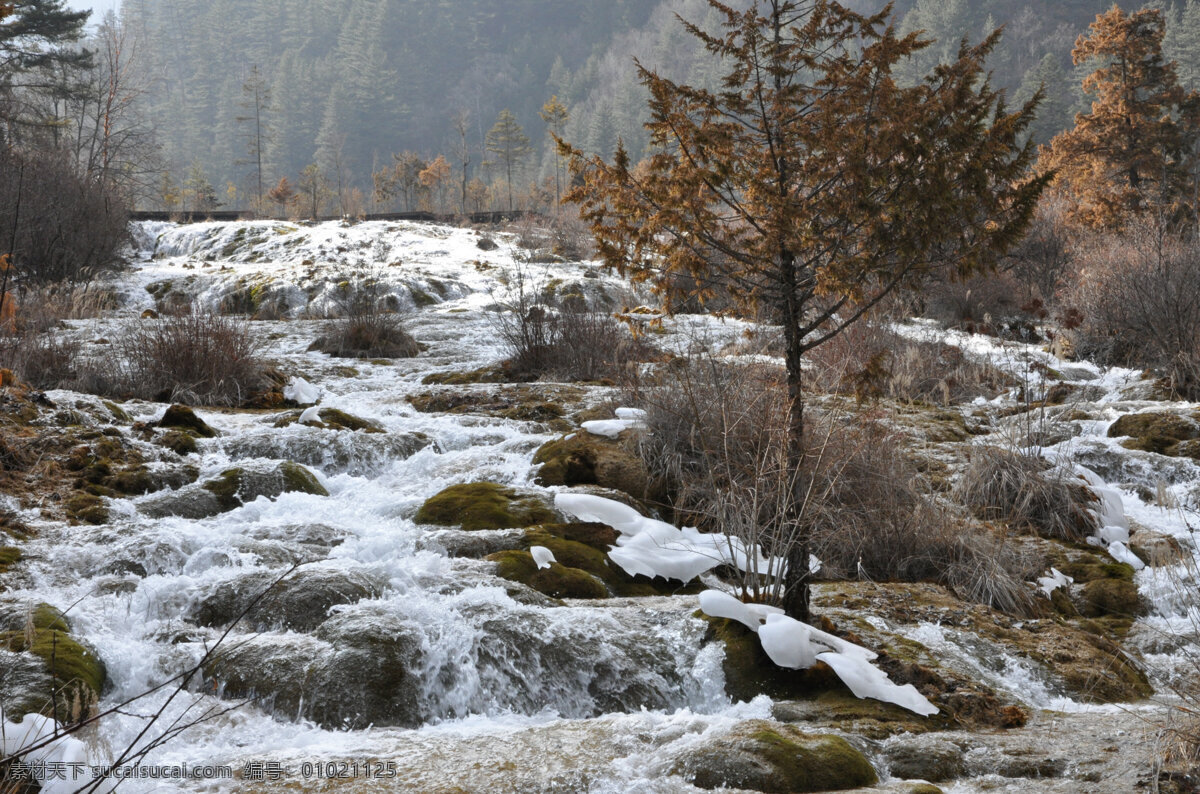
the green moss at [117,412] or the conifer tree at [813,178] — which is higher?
the conifer tree at [813,178]

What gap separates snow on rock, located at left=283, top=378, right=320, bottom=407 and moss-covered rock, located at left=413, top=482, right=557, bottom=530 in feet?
12.4

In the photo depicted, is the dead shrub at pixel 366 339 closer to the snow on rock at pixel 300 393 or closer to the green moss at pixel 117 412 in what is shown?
the snow on rock at pixel 300 393

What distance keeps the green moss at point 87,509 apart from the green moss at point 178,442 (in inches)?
47.8

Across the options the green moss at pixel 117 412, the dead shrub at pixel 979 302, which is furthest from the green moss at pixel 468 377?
the dead shrub at pixel 979 302

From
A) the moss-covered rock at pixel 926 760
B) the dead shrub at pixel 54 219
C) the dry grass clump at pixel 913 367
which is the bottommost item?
the moss-covered rock at pixel 926 760

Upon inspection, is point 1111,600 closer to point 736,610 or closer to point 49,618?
point 736,610

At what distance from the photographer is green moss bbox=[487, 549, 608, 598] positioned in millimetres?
4285

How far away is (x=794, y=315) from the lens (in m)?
3.84

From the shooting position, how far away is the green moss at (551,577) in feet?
14.1

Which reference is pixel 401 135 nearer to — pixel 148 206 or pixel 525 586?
pixel 148 206

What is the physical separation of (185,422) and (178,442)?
1.82ft

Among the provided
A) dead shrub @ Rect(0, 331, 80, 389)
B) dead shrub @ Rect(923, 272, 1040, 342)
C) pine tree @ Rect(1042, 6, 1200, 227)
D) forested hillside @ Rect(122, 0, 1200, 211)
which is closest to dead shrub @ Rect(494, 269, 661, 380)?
dead shrub @ Rect(0, 331, 80, 389)

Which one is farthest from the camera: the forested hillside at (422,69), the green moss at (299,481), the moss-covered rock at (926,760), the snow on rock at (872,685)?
the forested hillside at (422,69)

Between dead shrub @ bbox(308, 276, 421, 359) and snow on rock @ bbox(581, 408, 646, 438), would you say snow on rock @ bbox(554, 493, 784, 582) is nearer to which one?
snow on rock @ bbox(581, 408, 646, 438)
